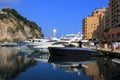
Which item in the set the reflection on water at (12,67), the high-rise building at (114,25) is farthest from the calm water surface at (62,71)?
the high-rise building at (114,25)

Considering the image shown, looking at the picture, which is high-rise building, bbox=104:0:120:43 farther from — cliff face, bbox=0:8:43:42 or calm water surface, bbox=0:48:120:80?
cliff face, bbox=0:8:43:42

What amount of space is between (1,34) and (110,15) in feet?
200

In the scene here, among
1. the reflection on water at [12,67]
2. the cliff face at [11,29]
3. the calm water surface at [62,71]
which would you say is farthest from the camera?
the cliff face at [11,29]

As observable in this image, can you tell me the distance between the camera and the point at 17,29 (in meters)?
185

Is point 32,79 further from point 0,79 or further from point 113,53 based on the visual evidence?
point 113,53

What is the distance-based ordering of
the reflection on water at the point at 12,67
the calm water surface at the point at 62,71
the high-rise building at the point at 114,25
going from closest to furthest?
the calm water surface at the point at 62,71 → the reflection on water at the point at 12,67 → the high-rise building at the point at 114,25

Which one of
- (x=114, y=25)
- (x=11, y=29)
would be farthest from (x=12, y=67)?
(x=11, y=29)

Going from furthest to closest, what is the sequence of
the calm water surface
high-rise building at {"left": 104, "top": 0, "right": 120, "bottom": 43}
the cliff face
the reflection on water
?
the cliff face, high-rise building at {"left": 104, "top": 0, "right": 120, "bottom": 43}, the reflection on water, the calm water surface

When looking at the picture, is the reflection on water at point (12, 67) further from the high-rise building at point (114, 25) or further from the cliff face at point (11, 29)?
the cliff face at point (11, 29)

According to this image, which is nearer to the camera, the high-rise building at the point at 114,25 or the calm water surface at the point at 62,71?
the calm water surface at the point at 62,71

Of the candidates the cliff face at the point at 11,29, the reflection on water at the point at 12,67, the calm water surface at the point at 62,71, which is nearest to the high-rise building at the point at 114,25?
the calm water surface at the point at 62,71

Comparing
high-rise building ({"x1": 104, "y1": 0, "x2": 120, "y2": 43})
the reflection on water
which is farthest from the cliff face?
the reflection on water

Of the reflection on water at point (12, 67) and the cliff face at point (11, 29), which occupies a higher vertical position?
the cliff face at point (11, 29)

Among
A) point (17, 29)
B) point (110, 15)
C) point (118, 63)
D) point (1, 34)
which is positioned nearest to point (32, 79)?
point (118, 63)
